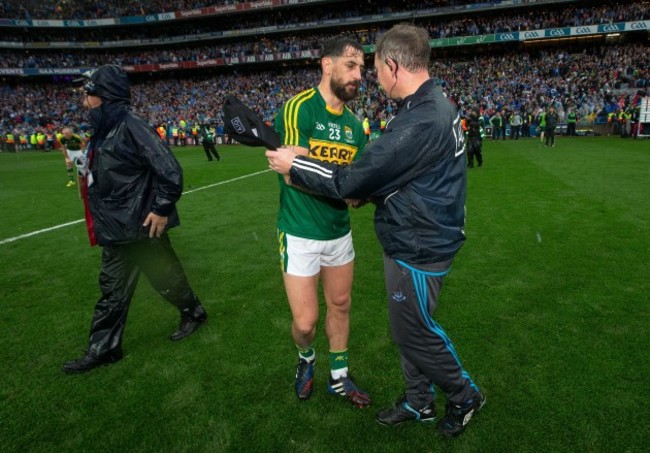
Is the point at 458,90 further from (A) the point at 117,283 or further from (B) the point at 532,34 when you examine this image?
(A) the point at 117,283

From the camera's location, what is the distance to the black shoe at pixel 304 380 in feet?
10.0

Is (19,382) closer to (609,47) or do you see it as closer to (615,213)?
(615,213)

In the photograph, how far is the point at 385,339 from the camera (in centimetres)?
384

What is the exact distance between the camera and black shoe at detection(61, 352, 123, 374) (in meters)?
3.48

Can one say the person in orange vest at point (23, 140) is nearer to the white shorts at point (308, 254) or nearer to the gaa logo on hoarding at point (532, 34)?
the white shorts at point (308, 254)

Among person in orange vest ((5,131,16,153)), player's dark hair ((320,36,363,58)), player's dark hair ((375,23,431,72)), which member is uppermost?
player's dark hair ((320,36,363,58))

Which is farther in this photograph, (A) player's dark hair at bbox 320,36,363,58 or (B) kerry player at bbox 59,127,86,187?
(B) kerry player at bbox 59,127,86,187

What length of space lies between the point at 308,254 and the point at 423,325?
911 mm

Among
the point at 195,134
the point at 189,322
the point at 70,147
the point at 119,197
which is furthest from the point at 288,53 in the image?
the point at 119,197

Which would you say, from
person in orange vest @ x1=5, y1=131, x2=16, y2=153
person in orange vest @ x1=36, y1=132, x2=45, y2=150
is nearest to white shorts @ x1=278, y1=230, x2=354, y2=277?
person in orange vest @ x1=36, y1=132, x2=45, y2=150

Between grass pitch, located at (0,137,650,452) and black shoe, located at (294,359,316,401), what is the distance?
8cm

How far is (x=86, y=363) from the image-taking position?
351 centimetres

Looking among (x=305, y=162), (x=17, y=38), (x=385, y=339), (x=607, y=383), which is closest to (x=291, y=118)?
(x=305, y=162)

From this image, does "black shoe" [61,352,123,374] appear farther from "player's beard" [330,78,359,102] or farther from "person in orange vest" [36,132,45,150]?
"person in orange vest" [36,132,45,150]
